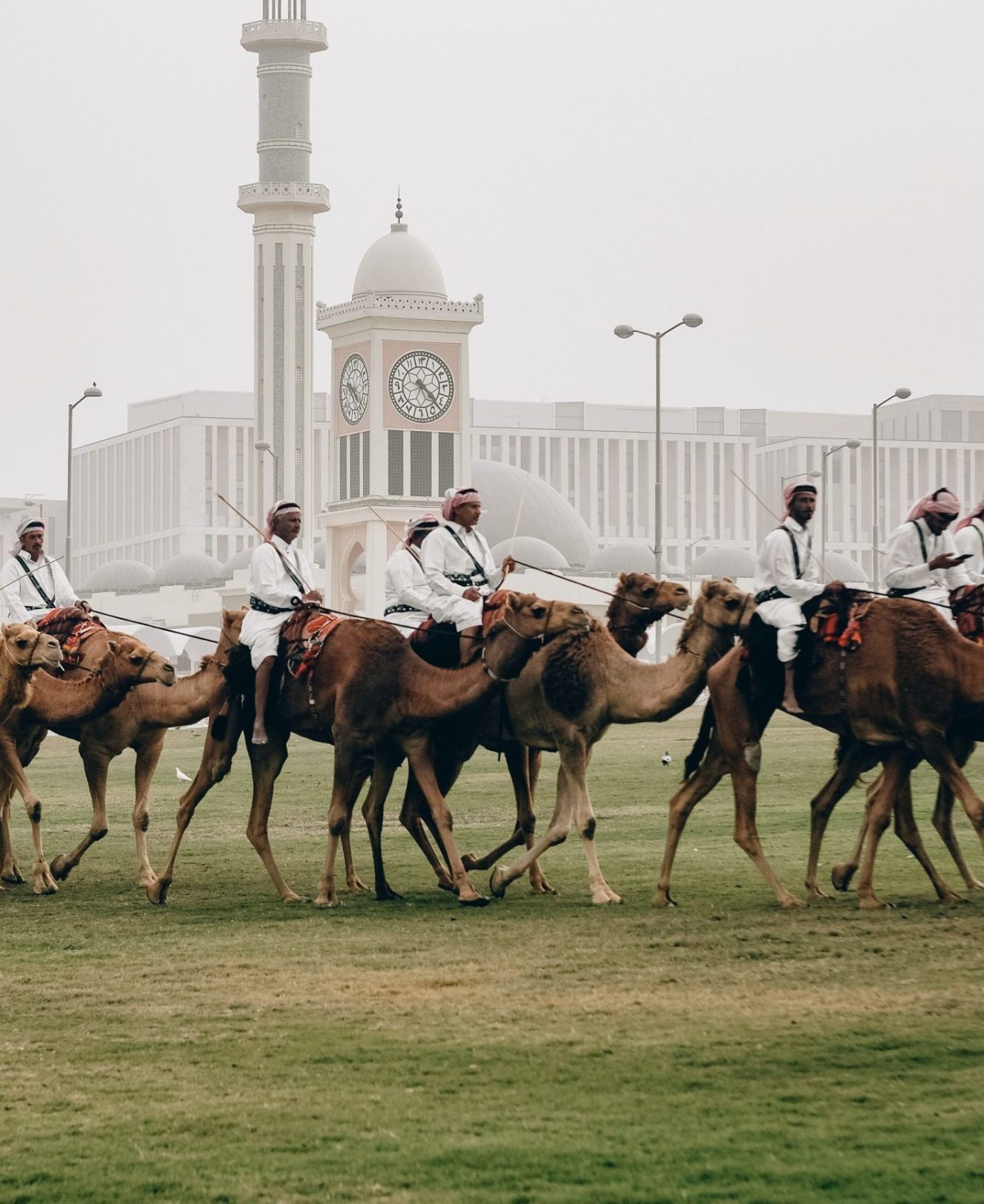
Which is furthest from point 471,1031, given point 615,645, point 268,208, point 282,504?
point 268,208

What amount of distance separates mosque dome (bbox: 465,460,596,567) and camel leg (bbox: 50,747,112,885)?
10815 centimetres

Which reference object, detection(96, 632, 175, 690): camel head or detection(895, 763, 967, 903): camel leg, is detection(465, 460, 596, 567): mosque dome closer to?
detection(96, 632, 175, 690): camel head

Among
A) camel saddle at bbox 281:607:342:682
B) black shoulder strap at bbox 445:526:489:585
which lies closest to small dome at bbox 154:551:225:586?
black shoulder strap at bbox 445:526:489:585

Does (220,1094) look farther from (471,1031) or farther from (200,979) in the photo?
(200,979)

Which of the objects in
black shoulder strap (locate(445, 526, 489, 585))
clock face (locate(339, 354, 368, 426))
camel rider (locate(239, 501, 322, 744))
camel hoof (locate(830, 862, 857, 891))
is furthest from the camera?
clock face (locate(339, 354, 368, 426))

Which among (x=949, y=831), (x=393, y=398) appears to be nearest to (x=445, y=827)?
(x=949, y=831)

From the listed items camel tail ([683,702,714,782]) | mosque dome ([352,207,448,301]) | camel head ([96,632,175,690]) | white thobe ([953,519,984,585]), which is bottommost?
camel tail ([683,702,714,782])

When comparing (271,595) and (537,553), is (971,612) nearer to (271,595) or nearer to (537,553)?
(271,595)

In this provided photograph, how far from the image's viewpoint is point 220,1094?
9.08 m

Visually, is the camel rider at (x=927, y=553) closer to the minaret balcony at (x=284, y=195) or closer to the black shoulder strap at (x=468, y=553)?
the black shoulder strap at (x=468, y=553)

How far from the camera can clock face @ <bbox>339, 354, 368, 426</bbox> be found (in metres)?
107

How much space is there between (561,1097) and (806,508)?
683 cm

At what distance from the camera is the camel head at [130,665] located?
1656 cm

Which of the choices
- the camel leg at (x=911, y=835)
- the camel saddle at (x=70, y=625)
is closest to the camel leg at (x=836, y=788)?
the camel leg at (x=911, y=835)
